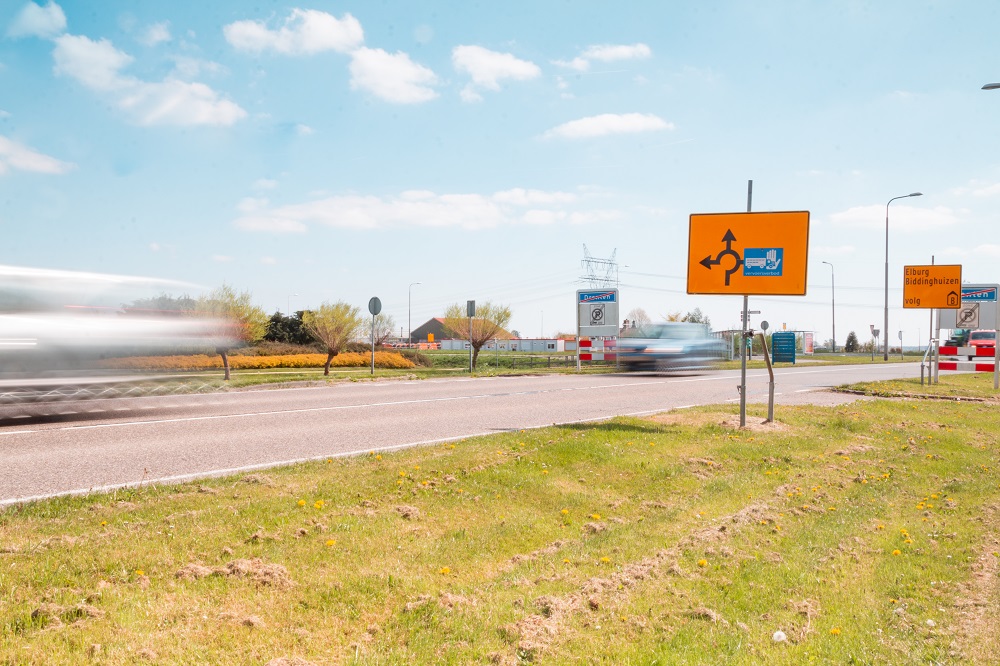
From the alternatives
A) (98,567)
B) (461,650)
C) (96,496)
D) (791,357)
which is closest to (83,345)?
(96,496)

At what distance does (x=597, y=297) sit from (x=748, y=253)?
17851 millimetres

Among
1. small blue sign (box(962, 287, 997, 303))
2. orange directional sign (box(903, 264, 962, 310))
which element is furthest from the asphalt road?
small blue sign (box(962, 287, 997, 303))

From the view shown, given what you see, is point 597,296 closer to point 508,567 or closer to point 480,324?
point 480,324

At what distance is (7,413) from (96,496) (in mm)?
5863

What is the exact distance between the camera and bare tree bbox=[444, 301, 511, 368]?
116 ft

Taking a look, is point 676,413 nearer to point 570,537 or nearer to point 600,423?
point 600,423

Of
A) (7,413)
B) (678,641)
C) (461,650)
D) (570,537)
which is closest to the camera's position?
(461,650)

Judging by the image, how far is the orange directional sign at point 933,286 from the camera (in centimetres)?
1808

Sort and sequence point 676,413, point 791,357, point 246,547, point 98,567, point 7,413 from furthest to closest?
point 791,357, point 676,413, point 7,413, point 246,547, point 98,567

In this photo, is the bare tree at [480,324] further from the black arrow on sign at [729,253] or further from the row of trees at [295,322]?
the black arrow on sign at [729,253]

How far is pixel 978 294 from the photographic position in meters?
20.1

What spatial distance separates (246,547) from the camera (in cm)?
424

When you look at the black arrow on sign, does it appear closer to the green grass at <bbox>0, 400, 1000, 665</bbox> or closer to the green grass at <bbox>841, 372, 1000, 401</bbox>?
the green grass at <bbox>0, 400, 1000, 665</bbox>

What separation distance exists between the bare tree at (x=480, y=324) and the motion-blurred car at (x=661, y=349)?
10946 mm
